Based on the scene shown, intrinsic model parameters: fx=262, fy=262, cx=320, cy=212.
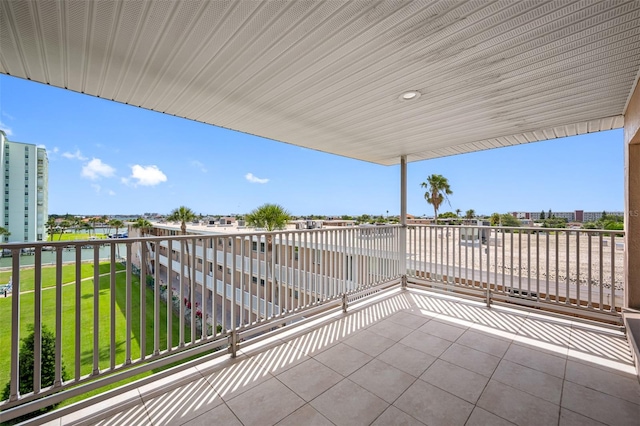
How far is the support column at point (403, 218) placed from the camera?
4324mm

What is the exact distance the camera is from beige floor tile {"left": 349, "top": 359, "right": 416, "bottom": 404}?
1.83 meters

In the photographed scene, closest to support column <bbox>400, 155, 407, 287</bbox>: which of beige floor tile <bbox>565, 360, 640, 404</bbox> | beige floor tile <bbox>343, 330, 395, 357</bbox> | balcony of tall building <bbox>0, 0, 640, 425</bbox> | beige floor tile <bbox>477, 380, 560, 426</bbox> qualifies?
balcony of tall building <bbox>0, 0, 640, 425</bbox>

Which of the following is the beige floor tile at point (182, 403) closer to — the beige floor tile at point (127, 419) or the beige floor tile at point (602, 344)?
the beige floor tile at point (127, 419)

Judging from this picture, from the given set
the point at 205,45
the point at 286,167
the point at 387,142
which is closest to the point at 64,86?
the point at 205,45

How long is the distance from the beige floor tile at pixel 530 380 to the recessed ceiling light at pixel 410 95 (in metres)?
2.41

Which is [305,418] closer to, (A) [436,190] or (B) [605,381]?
(B) [605,381]

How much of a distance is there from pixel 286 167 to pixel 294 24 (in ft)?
152

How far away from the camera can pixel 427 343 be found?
99.5 inches

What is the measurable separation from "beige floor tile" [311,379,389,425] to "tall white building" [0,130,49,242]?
403cm

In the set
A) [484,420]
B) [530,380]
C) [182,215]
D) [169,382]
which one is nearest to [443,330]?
[530,380]

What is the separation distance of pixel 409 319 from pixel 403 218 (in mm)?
1808

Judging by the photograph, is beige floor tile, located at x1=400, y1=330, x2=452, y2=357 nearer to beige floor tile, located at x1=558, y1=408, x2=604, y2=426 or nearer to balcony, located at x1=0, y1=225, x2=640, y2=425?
balcony, located at x1=0, y1=225, x2=640, y2=425

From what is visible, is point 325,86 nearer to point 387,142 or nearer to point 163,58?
point 163,58

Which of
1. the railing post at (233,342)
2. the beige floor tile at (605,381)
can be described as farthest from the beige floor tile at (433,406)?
the railing post at (233,342)
